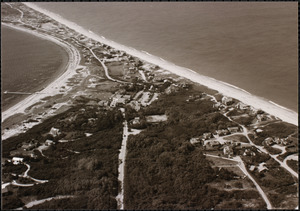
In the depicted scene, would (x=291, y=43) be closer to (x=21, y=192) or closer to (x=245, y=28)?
(x=245, y=28)

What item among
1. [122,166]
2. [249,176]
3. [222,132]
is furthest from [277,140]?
[122,166]

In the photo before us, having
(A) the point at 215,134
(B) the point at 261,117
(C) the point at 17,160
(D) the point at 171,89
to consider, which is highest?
(D) the point at 171,89

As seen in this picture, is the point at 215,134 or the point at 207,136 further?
the point at 215,134

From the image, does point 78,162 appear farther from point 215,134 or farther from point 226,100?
point 226,100

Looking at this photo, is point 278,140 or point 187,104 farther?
point 187,104

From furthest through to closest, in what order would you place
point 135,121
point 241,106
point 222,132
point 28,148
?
1. point 241,106
2. point 135,121
3. point 222,132
4. point 28,148

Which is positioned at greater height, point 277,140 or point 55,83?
point 55,83

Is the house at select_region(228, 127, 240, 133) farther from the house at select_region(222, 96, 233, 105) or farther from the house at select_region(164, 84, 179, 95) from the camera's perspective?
the house at select_region(164, 84, 179, 95)

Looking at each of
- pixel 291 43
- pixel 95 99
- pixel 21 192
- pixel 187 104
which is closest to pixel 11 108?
pixel 95 99
